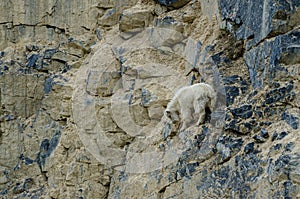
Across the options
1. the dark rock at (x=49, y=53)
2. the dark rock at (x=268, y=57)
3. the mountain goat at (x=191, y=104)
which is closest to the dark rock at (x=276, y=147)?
the dark rock at (x=268, y=57)

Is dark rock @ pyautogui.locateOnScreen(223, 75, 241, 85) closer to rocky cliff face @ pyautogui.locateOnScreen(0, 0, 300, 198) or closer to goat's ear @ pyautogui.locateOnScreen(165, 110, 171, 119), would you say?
rocky cliff face @ pyautogui.locateOnScreen(0, 0, 300, 198)

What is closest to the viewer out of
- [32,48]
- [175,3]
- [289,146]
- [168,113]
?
[289,146]

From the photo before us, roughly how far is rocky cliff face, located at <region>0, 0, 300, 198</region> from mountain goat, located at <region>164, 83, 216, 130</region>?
17 cm

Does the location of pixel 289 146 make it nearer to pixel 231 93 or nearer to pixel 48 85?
pixel 231 93

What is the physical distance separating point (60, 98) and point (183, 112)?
13.7 feet

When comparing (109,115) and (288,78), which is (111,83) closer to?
(109,115)

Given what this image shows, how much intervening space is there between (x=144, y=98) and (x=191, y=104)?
1818 millimetres

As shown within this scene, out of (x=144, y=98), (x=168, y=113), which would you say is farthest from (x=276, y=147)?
(x=144, y=98)

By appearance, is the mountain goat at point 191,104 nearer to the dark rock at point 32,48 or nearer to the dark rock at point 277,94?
the dark rock at point 277,94

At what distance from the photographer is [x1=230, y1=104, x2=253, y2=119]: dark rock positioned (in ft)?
31.4

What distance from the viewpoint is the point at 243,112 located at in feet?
31.7

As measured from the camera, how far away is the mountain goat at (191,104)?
34.4 ft

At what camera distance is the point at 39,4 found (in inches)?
602

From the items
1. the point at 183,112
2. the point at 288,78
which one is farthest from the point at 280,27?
the point at 183,112
